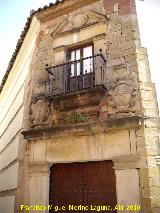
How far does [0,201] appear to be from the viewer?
8.50 metres

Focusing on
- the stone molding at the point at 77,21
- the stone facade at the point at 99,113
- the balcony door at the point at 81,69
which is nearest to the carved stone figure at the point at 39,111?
the stone facade at the point at 99,113

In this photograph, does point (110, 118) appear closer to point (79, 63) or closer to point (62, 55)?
point (79, 63)

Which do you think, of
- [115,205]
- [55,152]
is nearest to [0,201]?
[55,152]

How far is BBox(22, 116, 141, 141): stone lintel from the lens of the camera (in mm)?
4975

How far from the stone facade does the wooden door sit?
0.69 feet

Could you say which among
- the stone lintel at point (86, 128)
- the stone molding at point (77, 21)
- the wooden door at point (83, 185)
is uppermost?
the stone molding at point (77, 21)

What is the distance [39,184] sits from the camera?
5.62m

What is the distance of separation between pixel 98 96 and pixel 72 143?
1.15 m

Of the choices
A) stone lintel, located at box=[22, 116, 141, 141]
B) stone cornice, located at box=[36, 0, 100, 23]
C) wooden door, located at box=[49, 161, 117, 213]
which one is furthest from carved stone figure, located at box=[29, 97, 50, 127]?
stone cornice, located at box=[36, 0, 100, 23]

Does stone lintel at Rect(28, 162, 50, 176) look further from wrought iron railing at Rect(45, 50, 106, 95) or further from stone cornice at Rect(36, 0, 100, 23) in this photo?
stone cornice at Rect(36, 0, 100, 23)

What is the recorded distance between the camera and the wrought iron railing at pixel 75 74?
227 inches

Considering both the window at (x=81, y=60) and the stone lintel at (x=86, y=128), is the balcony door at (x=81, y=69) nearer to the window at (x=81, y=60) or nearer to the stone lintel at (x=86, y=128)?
the window at (x=81, y=60)

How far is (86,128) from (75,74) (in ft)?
4.98

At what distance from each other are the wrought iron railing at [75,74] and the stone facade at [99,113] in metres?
0.08
